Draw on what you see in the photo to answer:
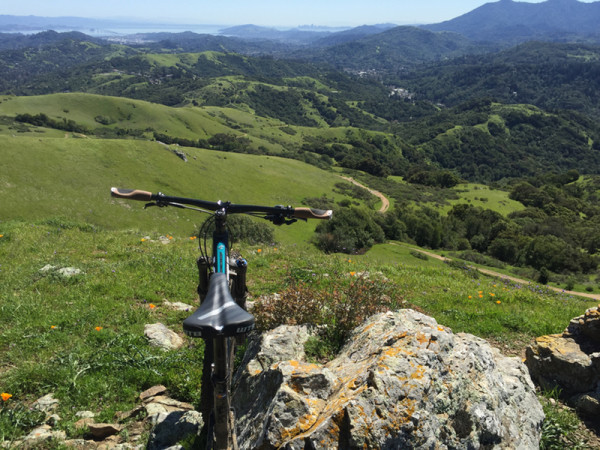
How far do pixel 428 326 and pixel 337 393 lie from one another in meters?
1.77

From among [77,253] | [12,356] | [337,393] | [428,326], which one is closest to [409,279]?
[428,326]

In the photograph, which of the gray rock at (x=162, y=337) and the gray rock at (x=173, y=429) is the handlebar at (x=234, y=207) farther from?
the gray rock at (x=162, y=337)

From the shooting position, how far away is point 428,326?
16.8ft

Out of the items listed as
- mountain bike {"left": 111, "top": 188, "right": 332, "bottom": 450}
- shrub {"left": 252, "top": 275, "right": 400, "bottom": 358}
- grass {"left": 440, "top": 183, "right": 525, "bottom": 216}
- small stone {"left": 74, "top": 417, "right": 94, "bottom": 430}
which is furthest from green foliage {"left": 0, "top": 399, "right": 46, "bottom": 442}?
grass {"left": 440, "top": 183, "right": 525, "bottom": 216}

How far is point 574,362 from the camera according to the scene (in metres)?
6.40

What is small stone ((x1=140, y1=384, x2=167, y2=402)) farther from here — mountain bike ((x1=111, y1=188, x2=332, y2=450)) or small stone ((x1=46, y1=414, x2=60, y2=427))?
mountain bike ((x1=111, y1=188, x2=332, y2=450))

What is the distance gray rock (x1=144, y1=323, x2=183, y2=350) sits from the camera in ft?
25.4

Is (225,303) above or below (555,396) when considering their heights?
above

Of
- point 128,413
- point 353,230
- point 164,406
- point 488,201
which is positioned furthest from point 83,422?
point 488,201

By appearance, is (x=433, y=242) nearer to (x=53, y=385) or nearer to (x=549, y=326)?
(x=549, y=326)

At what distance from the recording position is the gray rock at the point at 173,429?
5027 mm

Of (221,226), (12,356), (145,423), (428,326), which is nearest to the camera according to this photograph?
(221,226)

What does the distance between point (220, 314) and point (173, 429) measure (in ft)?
10.6

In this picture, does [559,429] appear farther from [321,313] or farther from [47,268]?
[47,268]
